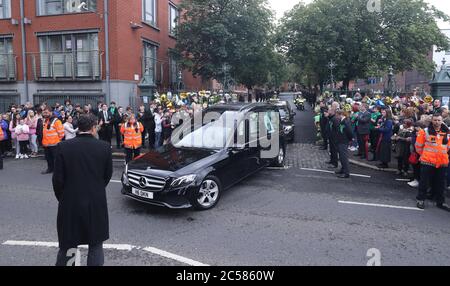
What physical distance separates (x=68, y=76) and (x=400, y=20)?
2079 centimetres

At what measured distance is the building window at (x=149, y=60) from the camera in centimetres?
1923

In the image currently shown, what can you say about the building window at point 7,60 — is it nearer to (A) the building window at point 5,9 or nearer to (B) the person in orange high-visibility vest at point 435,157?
(A) the building window at point 5,9

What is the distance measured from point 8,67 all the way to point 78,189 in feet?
60.0

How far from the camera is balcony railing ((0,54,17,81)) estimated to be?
60.1 feet

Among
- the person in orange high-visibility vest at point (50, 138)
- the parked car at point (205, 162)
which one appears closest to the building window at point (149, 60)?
the person in orange high-visibility vest at point (50, 138)

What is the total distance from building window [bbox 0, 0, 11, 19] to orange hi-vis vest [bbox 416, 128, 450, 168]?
1997cm

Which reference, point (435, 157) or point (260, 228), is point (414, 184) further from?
point (260, 228)

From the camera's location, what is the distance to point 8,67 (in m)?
18.5

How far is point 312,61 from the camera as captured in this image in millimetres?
24453

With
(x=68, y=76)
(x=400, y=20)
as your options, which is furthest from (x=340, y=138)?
(x=400, y=20)

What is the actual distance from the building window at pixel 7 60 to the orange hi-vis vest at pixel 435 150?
18917 mm

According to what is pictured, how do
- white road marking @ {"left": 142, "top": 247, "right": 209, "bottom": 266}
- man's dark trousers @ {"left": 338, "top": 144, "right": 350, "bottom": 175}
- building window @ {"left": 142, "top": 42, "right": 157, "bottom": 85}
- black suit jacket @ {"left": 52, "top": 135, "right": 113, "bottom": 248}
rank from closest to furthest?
black suit jacket @ {"left": 52, "top": 135, "right": 113, "bottom": 248}
white road marking @ {"left": 142, "top": 247, "right": 209, "bottom": 266}
man's dark trousers @ {"left": 338, "top": 144, "right": 350, "bottom": 175}
building window @ {"left": 142, "top": 42, "right": 157, "bottom": 85}

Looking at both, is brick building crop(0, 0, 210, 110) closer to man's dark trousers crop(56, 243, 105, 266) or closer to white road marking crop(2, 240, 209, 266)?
white road marking crop(2, 240, 209, 266)

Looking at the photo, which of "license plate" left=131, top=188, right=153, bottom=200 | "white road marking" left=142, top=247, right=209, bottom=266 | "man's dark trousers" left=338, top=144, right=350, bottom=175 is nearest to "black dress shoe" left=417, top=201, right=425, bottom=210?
"man's dark trousers" left=338, top=144, right=350, bottom=175
